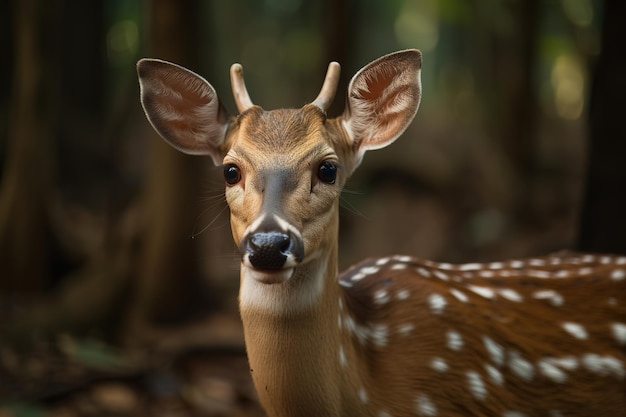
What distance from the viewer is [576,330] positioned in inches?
161

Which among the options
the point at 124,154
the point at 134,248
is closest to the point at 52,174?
the point at 134,248

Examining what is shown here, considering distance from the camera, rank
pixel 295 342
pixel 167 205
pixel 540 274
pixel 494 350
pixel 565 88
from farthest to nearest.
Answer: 1. pixel 565 88
2. pixel 167 205
3. pixel 540 274
4. pixel 494 350
5. pixel 295 342

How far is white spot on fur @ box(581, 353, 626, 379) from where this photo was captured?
4.00 m

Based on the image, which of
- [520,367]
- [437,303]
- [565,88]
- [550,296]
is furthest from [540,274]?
[565,88]

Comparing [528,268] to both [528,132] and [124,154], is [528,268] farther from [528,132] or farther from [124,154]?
[124,154]

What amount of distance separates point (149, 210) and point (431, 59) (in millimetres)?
31609

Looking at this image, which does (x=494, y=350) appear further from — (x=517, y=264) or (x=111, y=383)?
(x=111, y=383)

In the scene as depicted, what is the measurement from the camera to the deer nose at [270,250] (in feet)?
9.59

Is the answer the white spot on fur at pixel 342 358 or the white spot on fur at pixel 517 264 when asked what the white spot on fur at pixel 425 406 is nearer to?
the white spot on fur at pixel 342 358

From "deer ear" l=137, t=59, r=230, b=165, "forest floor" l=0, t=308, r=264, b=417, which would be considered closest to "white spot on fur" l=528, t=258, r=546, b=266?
"deer ear" l=137, t=59, r=230, b=165

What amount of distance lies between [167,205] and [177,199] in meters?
0.10

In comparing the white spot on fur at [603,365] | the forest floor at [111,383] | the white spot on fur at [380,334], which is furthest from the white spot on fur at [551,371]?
the forest floor at [111,383]

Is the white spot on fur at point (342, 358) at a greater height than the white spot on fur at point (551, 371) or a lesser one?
greater

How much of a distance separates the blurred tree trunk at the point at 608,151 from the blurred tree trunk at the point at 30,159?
482 cm
